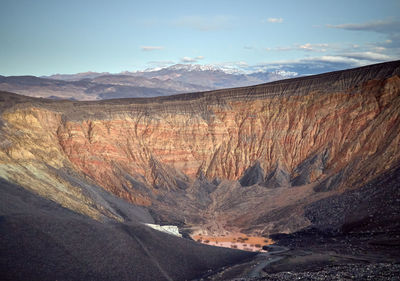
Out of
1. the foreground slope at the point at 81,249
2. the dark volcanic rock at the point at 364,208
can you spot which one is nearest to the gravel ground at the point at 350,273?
the foreground slope at the point at 81,249

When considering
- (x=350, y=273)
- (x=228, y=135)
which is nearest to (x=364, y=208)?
(x=350, y=273)

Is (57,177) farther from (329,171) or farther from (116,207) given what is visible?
(329,171)

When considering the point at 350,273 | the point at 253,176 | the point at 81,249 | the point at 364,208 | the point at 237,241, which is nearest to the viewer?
the point at 350,273

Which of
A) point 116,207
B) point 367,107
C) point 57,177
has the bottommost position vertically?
point 116,207

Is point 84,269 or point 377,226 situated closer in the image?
point 84,269

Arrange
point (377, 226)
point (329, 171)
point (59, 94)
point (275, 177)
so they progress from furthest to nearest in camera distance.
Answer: point (59, 94) < point (275, 177) < point (329, 171) < point (377, 226)

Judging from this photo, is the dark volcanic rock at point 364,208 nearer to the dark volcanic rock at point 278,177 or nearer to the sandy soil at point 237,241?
the sandy soil at point 237,241

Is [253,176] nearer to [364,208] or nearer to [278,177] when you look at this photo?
[278,177]

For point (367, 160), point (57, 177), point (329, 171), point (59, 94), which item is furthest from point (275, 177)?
point (59, 94)

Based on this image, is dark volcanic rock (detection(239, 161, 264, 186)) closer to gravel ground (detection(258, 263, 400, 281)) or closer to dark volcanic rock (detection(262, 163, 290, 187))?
dark volcanic rock (detection(262, 163, 290, 187))
